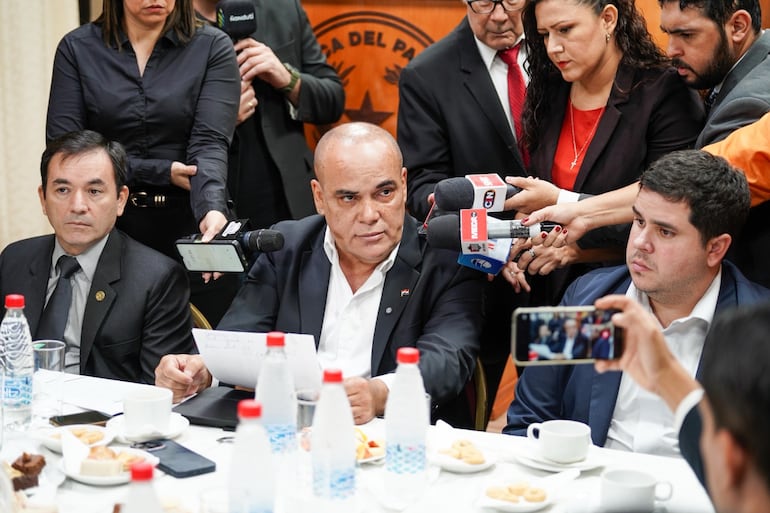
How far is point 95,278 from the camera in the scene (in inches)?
114

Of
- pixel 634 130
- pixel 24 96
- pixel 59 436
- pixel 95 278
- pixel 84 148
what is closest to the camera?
pixel 59 436

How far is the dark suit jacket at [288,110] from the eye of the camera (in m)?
3.67

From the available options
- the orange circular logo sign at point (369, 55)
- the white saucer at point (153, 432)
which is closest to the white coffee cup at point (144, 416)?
the white saucer at point (153, 432)

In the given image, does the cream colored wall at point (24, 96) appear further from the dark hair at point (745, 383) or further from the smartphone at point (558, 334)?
the dark hair at point (745, 383)

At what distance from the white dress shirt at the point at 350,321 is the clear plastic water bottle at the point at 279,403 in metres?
0.79

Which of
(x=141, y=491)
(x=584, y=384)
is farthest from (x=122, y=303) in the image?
(x=141, y=491)

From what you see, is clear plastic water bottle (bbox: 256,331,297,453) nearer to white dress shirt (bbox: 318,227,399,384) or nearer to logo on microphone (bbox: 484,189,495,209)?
white dress shirt (bbox: 318,227,399,384)

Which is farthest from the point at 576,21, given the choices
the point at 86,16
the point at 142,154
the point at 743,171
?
the point at 86,16

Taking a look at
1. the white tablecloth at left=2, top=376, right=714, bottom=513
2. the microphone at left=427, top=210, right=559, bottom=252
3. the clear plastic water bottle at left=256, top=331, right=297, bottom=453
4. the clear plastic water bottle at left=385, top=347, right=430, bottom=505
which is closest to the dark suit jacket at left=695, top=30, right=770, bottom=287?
the microphone at left=427, top=210, right=559, bottom=252

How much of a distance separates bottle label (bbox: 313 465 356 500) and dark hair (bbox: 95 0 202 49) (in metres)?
1.98

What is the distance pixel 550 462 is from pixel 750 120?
1.09 meters

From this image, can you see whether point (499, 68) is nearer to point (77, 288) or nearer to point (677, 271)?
point (677, 271)

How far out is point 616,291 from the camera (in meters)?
2.47

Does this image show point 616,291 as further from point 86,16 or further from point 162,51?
point 86,16
